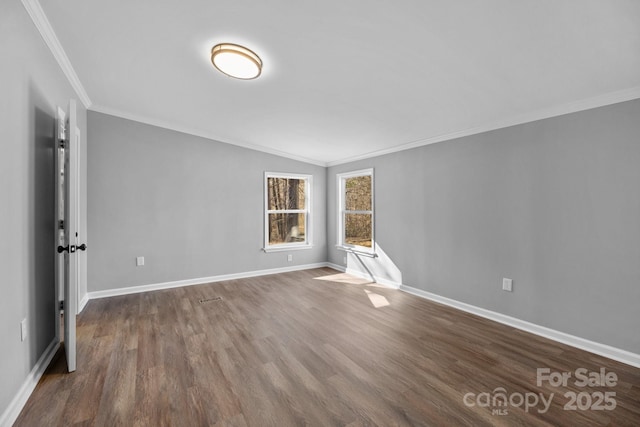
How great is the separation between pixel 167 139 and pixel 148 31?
233cm

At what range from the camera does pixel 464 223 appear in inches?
Answer: 134

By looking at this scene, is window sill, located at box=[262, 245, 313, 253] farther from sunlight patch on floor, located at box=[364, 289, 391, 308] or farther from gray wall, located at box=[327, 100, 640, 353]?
gray wall, located at box=[327, 100, 640, 353]

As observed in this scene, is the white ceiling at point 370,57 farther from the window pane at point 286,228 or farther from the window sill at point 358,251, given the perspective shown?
the window pane at point 286,228

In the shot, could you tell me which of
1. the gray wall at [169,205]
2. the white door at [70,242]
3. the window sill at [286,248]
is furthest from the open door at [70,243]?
the window sill at [286,248]

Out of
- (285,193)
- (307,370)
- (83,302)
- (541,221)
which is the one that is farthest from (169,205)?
(541,221)

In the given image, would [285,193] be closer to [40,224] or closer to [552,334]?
[40,224]

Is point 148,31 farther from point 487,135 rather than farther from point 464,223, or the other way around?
point 464,223

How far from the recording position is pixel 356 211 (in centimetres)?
519

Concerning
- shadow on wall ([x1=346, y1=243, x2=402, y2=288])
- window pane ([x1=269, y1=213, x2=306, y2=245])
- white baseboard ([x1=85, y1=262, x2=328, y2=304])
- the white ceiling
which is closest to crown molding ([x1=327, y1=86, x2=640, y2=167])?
the white ceiling

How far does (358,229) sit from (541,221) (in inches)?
114

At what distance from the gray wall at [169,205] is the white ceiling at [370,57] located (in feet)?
2.45

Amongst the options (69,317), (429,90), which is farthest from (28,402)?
(429,90)

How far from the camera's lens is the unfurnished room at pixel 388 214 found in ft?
5.65

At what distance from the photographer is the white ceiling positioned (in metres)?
1.71
